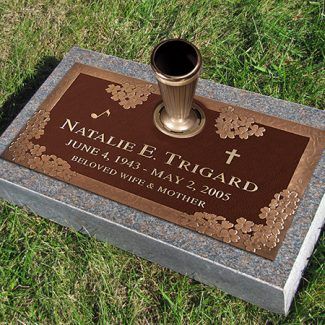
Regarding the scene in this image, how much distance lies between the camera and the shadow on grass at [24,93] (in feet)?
10.9

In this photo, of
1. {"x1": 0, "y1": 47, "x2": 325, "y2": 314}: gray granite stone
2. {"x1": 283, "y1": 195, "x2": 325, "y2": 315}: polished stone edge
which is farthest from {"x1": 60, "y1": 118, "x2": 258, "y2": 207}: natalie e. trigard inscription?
{"x1": 283, "y1": 195, "x2": 325, "y2": 315}: polished stone edge

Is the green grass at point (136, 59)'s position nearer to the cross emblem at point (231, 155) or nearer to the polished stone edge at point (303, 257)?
the polished stone edge at point (303, 257)

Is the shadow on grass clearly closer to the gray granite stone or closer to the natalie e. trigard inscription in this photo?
the gray granite stone

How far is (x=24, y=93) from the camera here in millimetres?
3395

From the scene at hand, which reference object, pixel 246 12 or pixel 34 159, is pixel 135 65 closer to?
pixel 34 159

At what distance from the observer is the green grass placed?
2488 millimetres

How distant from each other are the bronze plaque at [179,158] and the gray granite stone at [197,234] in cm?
4

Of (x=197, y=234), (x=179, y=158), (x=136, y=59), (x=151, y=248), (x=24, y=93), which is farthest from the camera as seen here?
(x=136, y=59)

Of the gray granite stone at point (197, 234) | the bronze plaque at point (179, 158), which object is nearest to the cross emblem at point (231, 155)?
the bronze plaque at point (179, 158)

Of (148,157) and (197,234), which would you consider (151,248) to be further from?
(148,157)

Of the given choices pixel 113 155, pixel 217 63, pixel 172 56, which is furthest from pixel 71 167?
pixel 217 63

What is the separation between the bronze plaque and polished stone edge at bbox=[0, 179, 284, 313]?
0.36ft

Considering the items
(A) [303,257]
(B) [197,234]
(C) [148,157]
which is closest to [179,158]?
(C) [148,157]

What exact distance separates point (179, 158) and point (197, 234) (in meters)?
0.38
